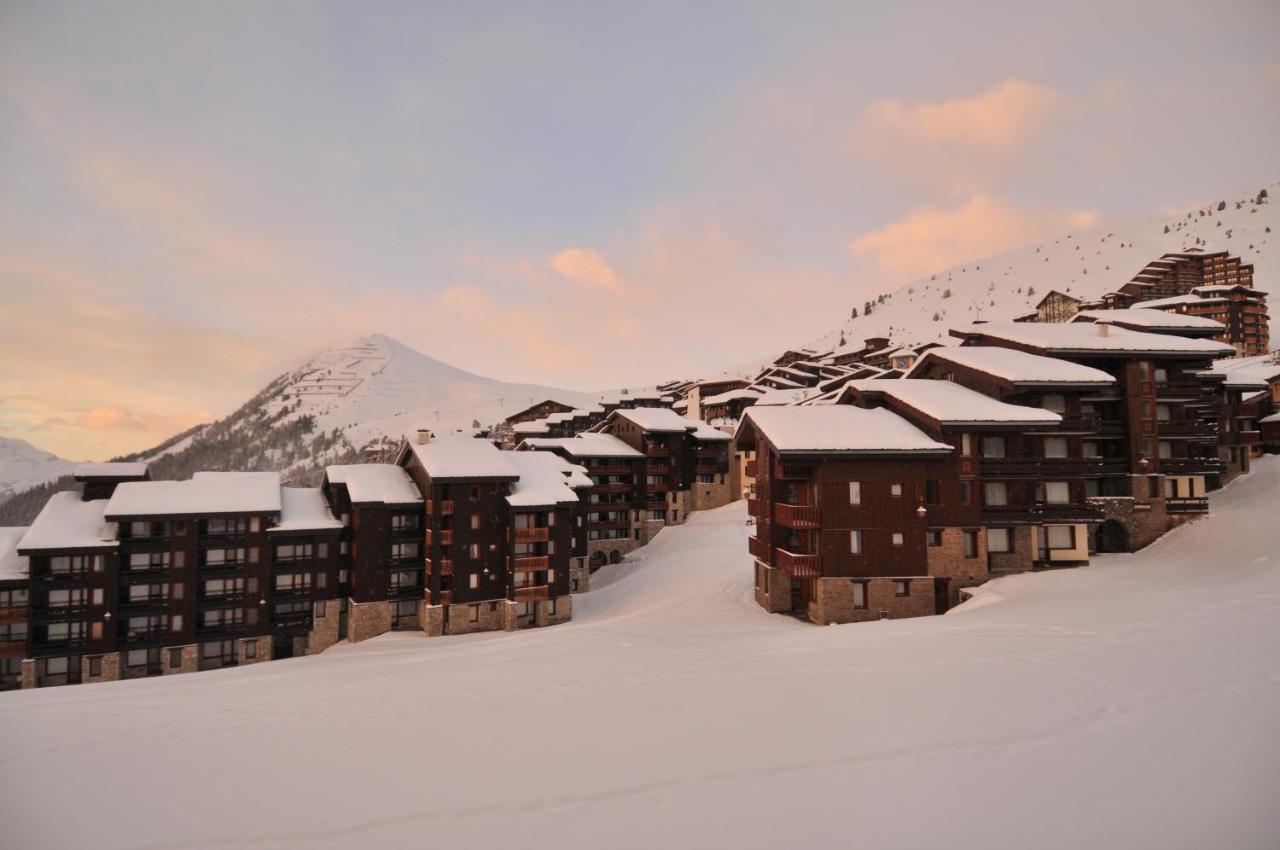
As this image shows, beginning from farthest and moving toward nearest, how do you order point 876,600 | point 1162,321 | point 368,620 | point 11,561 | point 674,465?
point 674,465
point 368,620
point 1162,321
point 11,561
point 876,600

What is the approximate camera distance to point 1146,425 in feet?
119

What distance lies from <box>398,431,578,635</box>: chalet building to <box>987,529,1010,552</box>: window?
28.4m

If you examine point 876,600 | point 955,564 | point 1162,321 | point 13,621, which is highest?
point 1162,321

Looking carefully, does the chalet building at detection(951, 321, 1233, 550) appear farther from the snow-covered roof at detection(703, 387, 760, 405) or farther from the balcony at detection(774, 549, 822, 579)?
the snow-covered roof at detection(703, 387, 760, 405)

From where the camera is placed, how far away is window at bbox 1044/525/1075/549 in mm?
33438

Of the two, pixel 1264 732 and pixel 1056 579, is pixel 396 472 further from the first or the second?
pixel 1264 732

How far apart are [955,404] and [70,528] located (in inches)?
2229

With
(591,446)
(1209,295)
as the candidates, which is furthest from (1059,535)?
(1209,295)

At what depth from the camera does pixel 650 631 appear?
3222 cm

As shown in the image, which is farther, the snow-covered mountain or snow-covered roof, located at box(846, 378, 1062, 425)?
the snow-covered mountain

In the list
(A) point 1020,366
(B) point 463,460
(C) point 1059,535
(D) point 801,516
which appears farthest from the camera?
(B) point 463,460

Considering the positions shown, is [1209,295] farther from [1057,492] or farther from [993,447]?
[993,447]

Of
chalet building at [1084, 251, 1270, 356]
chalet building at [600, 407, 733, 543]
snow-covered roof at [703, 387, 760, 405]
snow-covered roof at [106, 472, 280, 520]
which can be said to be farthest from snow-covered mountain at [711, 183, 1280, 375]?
snow-covered roof at [106, 472, 280, 520]

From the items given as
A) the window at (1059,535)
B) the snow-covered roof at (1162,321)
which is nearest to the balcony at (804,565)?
the window at (1059,535)
